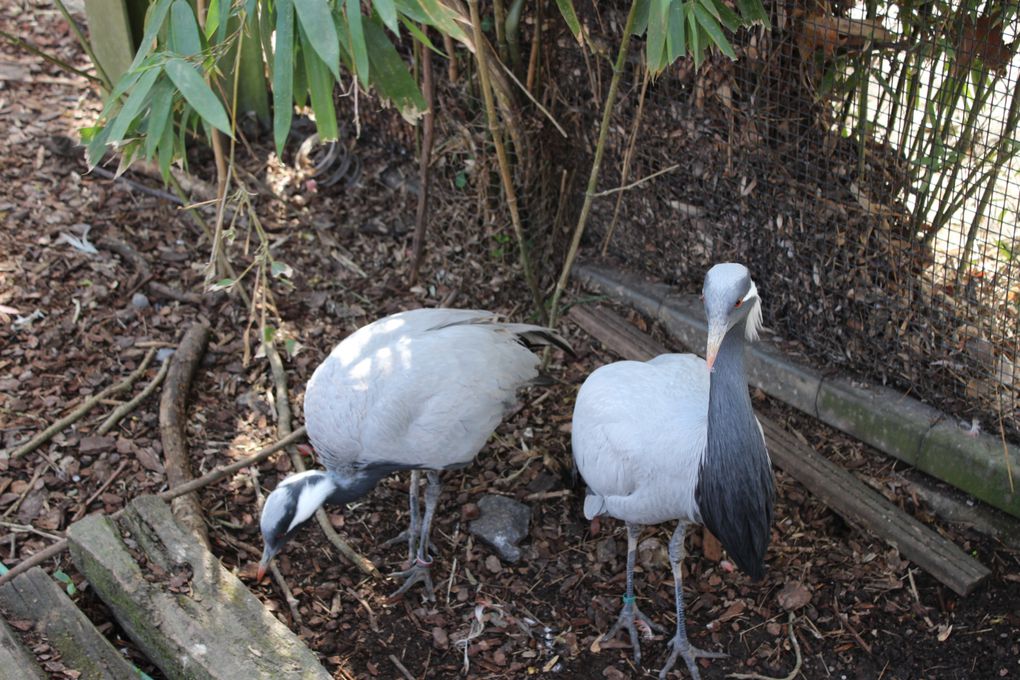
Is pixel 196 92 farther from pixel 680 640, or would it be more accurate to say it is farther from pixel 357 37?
pixel 680 640

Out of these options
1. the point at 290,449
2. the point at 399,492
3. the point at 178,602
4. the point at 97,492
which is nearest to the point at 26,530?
the point at 97,492

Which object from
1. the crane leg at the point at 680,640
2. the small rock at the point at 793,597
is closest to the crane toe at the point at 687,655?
the crane leg at the point at 680,640

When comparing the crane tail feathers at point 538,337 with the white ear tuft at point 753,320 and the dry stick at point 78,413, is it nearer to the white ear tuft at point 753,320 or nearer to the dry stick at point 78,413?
the white ear tuft at point 753,320

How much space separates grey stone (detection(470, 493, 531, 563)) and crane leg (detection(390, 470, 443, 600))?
22cm

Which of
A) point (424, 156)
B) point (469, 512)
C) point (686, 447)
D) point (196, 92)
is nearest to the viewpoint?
point (196, 92)

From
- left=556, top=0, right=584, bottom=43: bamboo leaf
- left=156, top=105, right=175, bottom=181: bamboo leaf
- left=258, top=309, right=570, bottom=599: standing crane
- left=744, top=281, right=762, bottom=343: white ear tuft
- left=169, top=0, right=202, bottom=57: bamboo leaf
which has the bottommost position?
left=258, top=309, right=570, bottom=599: standing crane

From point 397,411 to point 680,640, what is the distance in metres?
1.33

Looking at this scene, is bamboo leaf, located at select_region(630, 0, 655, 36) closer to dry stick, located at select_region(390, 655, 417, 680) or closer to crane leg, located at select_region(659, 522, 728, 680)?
crane leg, located at select_region(659, 522, 728, 680)

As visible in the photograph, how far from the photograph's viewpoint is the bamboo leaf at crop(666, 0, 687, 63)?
9.89ft

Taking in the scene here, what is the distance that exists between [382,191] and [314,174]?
0.43 m

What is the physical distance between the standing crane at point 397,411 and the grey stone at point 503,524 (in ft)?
0.81

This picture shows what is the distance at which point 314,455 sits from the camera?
13.8 feet

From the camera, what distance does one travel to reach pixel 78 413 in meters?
4.13

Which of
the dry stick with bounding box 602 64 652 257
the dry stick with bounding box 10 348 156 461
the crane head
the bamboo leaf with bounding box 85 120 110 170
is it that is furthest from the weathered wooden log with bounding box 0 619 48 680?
the dry stick with bounding box 602 64 652 257
